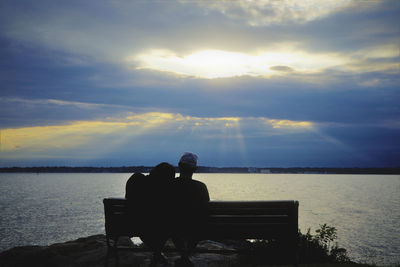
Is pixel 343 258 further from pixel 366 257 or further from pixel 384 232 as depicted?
pixel 384 232

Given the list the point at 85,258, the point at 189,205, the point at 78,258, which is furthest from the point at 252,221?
the point at 78,258

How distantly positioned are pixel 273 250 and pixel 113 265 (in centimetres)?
423

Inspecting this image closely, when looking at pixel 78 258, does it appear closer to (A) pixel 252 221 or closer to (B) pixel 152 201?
(B) pixel 152 201

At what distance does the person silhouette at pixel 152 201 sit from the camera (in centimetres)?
673

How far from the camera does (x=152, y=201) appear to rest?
681 centimetres

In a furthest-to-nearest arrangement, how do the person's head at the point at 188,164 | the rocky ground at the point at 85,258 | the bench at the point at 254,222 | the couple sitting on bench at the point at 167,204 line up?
the rocky ground at the point at 85,258, the person's head at the point at 188,164, the couple sitting on bench at the point at 167,204, the bench at the point at 254,222

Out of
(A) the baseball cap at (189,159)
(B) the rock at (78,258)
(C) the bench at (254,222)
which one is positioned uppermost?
(A) the baseball cap at (189,159)

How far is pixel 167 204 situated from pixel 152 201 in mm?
284

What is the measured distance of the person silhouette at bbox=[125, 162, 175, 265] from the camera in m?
6.73

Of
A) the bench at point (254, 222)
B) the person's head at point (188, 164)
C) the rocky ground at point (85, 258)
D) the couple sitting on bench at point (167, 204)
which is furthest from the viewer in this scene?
the rocky ground at point (85, 258)

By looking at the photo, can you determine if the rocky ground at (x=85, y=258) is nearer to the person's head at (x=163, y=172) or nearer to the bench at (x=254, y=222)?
the bench at (x=254, y=222)

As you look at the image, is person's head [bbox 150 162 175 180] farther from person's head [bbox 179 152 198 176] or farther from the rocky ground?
the rocky ground

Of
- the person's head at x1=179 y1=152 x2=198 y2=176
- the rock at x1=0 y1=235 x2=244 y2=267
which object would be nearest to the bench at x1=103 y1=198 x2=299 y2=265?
the person's head at x1=179 y1=152 x2=198 y2=176

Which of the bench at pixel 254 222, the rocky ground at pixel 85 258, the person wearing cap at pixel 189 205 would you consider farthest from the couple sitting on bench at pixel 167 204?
the rocky ground at pixel 85 258
